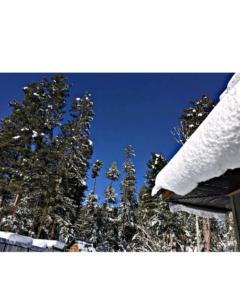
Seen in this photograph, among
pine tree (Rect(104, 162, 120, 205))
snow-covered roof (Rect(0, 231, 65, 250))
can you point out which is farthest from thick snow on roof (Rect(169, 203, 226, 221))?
pine tree (Rect(104, 162, 120, 205))

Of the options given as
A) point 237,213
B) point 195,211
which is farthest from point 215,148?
point 195,211

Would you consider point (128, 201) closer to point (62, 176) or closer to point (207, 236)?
point (62, 176)

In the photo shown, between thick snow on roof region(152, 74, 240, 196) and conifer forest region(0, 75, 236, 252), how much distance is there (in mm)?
8374

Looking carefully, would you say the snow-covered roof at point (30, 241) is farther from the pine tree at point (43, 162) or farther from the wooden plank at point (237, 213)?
the wooden plank at point (237, 213)

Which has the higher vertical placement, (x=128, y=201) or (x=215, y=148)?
(x=128, y=201)

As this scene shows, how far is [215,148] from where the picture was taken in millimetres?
870

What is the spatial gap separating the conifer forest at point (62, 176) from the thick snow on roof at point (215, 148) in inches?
330

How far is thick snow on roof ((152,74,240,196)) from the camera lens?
0.78 metres

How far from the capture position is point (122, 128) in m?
17.4

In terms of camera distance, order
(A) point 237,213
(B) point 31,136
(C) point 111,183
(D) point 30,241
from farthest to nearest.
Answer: (C) point 111,183
(B) point 31,136
(D) point 30,241
(A) point 237,213

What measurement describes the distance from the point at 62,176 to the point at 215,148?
14.3m

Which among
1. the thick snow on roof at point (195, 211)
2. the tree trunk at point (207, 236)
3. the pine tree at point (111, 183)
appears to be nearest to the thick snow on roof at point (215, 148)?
the thick snow on roof at point (195, 211)
